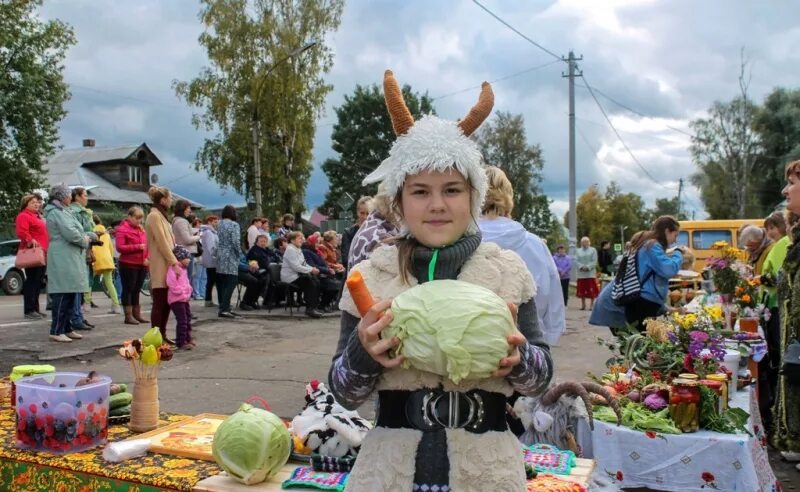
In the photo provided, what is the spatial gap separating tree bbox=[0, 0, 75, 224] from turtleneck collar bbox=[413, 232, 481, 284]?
2774 cm

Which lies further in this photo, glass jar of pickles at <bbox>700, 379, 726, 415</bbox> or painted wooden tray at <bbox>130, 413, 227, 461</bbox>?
glass jar of pickles at <bbox>700, 379, 726, 415</bbox>

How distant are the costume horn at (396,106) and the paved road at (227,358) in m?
4.54

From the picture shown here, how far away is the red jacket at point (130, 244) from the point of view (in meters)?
10.1

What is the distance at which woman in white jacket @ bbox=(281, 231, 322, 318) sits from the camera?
42.6ft

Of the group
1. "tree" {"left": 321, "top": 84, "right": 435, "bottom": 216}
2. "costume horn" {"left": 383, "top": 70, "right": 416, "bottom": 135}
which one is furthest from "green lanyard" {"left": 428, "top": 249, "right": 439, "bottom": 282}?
"tree" {"left": 321, "top": 84, "right": 435, "bottom": 216}

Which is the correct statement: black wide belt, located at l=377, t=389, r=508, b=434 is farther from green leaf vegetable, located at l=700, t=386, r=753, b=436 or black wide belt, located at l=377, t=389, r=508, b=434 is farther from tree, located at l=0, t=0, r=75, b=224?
tree, located at l=0, t=0, r=75, b=224

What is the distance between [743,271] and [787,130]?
40.3 m

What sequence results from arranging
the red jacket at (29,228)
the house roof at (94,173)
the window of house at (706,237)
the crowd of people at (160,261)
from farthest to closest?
the house roof at (94,173) → the window of house at (706,237) → the red jacket at (29,228) → the crowd of people at (160,261)

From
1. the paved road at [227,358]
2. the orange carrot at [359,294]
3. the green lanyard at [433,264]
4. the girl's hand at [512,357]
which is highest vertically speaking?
the green lanyard at [433,264]

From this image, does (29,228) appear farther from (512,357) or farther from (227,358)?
(512,357)

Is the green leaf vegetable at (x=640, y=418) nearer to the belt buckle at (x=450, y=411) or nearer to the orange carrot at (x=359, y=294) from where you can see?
the belt buckle at (x=450, y=411)

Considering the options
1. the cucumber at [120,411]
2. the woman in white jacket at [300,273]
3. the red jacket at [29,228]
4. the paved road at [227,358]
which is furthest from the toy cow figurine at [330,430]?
the woman in white jacket at [300,273]

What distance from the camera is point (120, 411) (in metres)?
3.91

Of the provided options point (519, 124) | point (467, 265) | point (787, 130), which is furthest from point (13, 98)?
point (787, 130)
